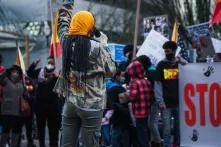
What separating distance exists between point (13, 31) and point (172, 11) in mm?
7724

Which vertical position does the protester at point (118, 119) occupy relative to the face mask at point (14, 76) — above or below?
below

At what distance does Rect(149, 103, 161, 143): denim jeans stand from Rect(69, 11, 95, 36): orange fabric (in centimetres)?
444

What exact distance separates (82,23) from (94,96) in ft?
2.39

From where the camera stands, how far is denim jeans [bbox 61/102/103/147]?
6207 mm

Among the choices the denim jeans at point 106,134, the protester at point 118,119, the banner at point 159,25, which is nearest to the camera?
the protester at point 118,119

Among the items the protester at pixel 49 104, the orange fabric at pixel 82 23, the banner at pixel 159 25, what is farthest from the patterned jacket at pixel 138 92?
the banner at pixel 159 25

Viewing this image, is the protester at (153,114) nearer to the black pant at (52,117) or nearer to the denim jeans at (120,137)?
the denim jeans at (120,137)

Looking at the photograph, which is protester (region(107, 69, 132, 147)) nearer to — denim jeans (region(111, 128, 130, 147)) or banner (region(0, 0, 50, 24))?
denim jeans (region(111, 128, 130, 147))

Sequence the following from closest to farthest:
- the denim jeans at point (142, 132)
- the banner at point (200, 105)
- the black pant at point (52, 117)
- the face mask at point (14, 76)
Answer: the banner at point (200, 105), the denim jeans at point (142, 132), the face mask at point (14, 76), the black pant at point (52, 117)

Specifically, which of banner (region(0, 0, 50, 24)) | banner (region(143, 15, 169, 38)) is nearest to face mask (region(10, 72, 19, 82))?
banner (region(143, 15, 169, 38))

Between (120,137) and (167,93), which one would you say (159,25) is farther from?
(120,137)

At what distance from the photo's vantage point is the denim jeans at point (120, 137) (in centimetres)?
1034

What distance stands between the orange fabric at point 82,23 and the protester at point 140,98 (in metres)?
3.88

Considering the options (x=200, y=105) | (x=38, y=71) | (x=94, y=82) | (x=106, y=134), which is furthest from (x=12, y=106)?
(x=94, y=82)
